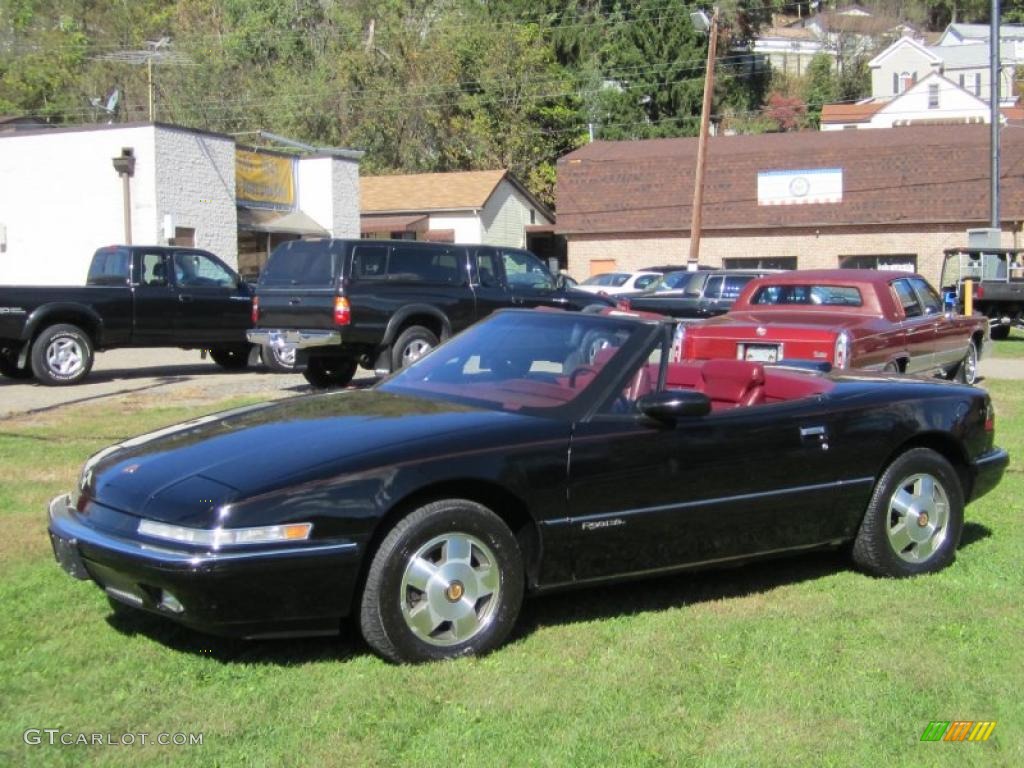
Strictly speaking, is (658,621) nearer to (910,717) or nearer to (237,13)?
(910,717)

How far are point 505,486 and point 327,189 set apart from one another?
3070 centimetres

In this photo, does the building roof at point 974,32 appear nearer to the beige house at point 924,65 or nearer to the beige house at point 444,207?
the beige house at point 924,65

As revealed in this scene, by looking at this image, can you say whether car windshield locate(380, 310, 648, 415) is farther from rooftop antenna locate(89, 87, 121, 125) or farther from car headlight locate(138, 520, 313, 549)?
rooftop antenna locate(89, 87, 121, 125)

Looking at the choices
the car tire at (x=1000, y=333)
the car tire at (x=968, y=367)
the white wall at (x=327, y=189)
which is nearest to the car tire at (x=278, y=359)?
the car tire at (x=968, y=367)

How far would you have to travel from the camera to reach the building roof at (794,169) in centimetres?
4106

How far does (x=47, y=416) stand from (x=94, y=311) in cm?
332

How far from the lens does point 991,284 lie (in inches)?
1040

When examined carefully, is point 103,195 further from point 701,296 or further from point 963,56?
point 963,56

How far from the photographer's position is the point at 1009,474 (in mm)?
9055

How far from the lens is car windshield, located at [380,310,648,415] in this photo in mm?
5434

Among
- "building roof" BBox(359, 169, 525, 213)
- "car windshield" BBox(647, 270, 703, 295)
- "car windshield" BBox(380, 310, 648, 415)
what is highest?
"building roof" BBox(359, 169, 525, 213)

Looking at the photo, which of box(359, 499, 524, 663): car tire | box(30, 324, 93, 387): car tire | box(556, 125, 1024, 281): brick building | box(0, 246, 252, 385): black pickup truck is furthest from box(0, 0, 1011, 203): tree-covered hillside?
box(359, 499, 524, 663): car tire

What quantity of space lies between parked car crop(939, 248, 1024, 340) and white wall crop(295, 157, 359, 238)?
16.6 meters

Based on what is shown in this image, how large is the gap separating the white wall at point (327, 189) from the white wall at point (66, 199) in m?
6.97
